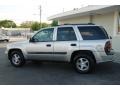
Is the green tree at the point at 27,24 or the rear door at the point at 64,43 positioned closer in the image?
the rear door at the point at 64,43

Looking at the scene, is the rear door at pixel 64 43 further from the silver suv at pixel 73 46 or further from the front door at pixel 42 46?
the front door at pixel 42 46

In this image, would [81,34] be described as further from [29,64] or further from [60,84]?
[29,64]

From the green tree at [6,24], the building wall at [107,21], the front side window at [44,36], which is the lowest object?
the front side window at [44,36]

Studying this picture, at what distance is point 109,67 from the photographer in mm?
9273

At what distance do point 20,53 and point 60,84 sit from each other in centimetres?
322

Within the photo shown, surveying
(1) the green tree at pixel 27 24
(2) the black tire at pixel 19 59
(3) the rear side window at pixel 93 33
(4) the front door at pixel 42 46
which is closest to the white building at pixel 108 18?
(3) the rear side window at pixel 93 33

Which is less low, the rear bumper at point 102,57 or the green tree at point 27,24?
the green tree at point 27,24

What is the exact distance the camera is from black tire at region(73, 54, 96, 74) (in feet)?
25.7

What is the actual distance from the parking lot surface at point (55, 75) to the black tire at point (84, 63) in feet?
0.65

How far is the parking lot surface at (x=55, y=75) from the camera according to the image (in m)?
6.80

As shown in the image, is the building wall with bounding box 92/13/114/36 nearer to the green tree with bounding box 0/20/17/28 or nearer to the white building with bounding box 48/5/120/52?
the white building with bounding box 48/5/120/52

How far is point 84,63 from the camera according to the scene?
7953 millimetres

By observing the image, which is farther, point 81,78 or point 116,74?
point 116,74

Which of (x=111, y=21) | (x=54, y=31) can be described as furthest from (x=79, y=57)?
(x=111, y=21)
